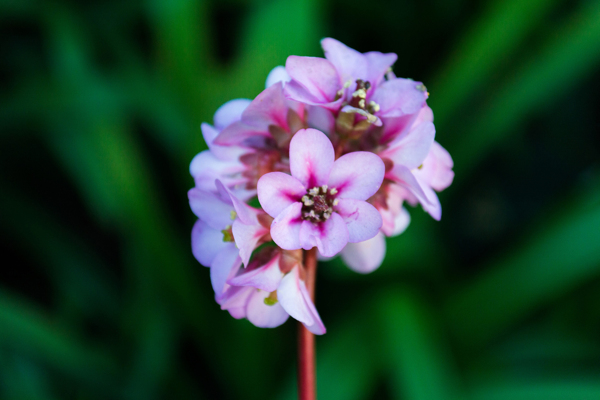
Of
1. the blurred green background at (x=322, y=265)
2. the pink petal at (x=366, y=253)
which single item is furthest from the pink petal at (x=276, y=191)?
the blurred green background at (x=322, y=265)

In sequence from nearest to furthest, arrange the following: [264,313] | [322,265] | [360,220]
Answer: [360,220]
[264,313]
[322,265]

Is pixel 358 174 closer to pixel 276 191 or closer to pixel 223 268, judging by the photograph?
pixel 276 191

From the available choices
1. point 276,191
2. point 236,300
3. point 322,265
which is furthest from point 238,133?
point 322,265

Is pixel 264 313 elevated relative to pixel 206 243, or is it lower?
lower

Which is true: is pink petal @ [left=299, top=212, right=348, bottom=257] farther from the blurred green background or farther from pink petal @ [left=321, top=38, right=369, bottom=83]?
the blurred green background

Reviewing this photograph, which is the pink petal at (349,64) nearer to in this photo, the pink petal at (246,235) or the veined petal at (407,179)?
the veined petal at (407,179)

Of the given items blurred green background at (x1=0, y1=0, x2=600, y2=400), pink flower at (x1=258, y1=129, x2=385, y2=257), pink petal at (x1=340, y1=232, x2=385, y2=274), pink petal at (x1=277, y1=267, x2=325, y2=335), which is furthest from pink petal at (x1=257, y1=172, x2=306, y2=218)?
blurred green background at (x1=0, y1=0, x2=600, y2=400)
